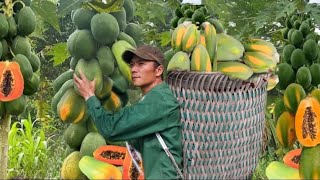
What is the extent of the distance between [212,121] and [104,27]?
0.56m

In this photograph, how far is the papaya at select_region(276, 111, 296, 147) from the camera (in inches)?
106

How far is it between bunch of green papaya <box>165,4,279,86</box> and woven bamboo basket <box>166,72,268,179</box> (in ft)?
0.14

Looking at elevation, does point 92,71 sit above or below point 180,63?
below

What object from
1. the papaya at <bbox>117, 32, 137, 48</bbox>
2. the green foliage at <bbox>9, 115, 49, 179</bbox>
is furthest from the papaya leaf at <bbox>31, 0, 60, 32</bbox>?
the green foliage at <bbox>9, 115, 49, 179</bbox>

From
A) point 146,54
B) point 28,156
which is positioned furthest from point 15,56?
point 28,156

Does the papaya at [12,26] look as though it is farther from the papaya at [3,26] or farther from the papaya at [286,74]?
the papaya at [286,74]

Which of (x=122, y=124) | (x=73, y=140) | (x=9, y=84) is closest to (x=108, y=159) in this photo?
(x=73, y=140)

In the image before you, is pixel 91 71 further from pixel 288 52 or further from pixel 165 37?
pixel 288 52

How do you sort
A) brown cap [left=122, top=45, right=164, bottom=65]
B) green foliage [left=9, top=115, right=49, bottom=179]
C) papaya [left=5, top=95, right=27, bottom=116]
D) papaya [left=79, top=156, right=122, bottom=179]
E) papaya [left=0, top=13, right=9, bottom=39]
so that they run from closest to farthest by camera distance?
brown cap [left=122, top=45, right=164, bottom=65] → papaya [left=79, top=156, right=122, bottom=179] → papaya [left=0, top=13, right=9, bottom=39] → papaya [left=5, top=95, right=27, bottom=116] → green foliage [left=9, top=115, right=49, bottom=179]

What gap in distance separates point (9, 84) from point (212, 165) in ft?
4.05

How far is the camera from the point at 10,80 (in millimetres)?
2619

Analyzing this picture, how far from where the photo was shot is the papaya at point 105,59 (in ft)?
6.89

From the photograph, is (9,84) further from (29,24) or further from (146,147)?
(146,147)

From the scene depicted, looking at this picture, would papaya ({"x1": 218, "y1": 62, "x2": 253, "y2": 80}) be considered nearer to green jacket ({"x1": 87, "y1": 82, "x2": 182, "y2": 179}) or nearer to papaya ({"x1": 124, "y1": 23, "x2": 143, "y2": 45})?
green jacket ({"x1": 87, "y1": 82, "x2": 182, "y2": 179})
